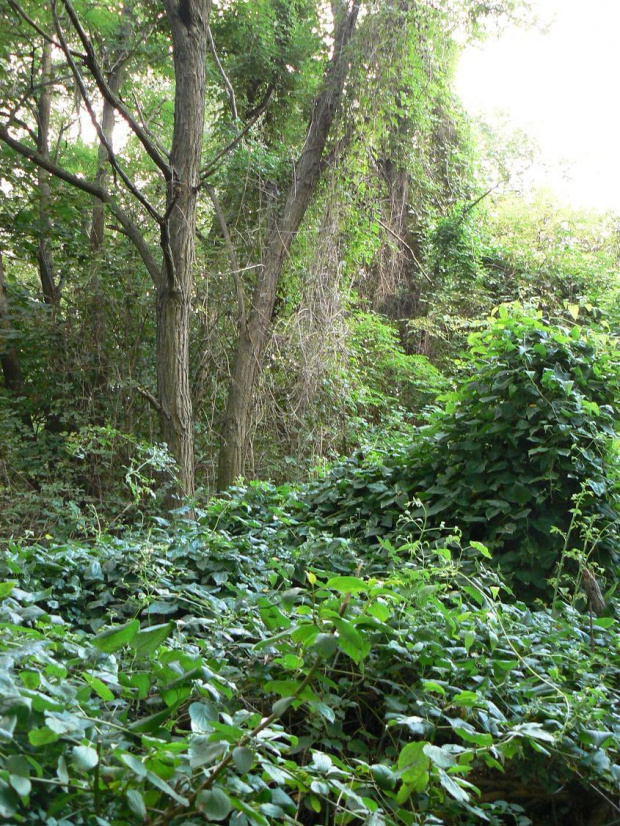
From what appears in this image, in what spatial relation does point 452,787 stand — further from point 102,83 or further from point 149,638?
point 102,83

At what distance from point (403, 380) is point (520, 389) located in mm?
7121

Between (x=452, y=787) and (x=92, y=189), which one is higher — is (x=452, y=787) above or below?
below

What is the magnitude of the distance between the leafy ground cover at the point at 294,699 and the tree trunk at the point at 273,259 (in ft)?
14.5

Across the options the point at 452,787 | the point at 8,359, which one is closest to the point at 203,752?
the point at 452,787

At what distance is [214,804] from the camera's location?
1252mm

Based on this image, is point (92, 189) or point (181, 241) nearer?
point (181, 241)

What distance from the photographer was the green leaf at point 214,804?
1241 millimetres

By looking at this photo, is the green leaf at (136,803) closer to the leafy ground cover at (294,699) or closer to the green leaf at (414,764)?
the leafy ground cover at (294,699)

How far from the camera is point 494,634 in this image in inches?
98.8

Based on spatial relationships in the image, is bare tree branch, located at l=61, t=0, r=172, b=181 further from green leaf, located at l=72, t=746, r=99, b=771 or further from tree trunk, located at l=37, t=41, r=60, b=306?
green leaf, located at l=72, t=746, r=99, b=771

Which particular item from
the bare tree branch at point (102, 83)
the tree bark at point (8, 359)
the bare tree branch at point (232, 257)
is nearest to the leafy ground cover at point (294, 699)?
the bare tree branch at point (102, 83)

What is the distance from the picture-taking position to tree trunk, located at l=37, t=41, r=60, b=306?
950cm

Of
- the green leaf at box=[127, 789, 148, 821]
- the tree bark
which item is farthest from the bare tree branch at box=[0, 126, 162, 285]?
the green leaf at box=[127, 789, 148, 821]

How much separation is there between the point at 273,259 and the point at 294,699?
7.33 m
